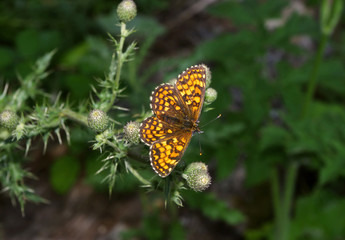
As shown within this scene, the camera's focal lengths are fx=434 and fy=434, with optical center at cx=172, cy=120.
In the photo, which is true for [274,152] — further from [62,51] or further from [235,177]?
[62,51]

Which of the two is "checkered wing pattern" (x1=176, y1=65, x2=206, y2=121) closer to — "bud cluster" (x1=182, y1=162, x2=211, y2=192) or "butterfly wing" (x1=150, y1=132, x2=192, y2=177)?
"butterfly wing" (x1=150, y1=132, x2=192, y2=177)

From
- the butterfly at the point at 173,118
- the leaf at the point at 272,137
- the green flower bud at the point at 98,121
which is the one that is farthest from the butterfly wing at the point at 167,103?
the leaf at the point at 272,137

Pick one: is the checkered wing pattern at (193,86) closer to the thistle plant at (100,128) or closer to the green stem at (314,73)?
the thistle plant at (100,128)

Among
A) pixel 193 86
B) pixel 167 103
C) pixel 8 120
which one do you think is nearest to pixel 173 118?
pixel 167 103

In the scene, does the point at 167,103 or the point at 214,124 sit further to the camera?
the point at 214,124

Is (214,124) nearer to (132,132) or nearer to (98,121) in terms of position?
(132,132)

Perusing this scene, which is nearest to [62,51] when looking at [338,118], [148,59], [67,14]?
[67,14]
